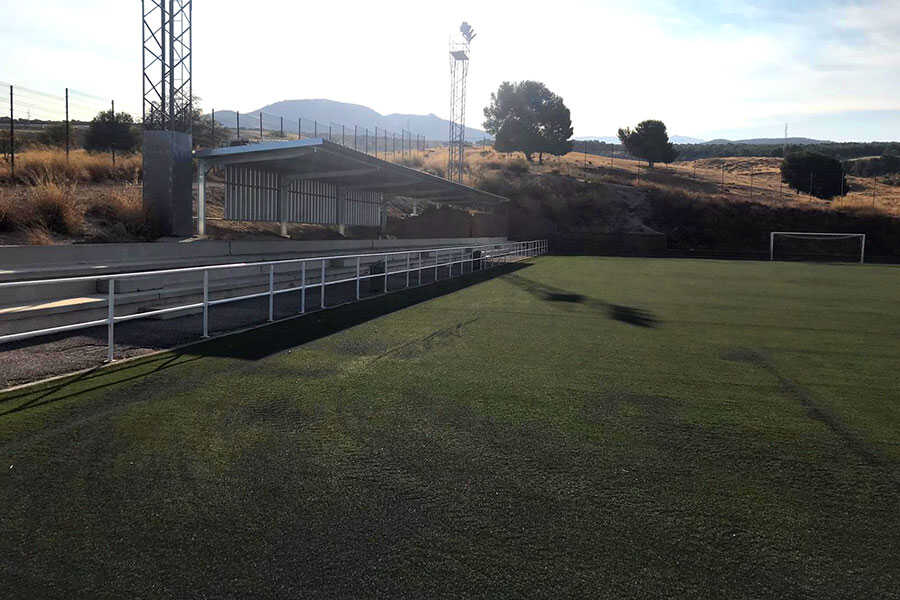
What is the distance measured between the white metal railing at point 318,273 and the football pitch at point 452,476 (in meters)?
0.60

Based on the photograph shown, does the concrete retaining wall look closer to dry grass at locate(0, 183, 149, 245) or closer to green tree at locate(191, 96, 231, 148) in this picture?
dry grass at locate(0, 183, 149, 245)

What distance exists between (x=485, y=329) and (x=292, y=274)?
8.21 m

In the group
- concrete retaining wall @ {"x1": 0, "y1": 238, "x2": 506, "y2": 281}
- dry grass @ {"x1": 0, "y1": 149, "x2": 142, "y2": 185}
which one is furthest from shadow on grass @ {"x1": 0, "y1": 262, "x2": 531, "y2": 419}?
dry grass @ {"x1": 0, "y1": 149, "x2": 142, "y2": 185}

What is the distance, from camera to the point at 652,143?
88.2 meters

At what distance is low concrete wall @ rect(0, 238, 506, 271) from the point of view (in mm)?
12047

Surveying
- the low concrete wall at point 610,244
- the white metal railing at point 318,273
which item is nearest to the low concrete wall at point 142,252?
the white metal railing at point 318,273

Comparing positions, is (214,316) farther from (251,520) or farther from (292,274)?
(251,520)

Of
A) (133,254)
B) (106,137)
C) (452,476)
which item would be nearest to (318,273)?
(133,254)

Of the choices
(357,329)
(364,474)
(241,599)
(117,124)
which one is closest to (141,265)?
(357,329)

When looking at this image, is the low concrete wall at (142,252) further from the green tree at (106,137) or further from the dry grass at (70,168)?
the green tree at (106,137)

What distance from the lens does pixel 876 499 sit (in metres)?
3.70

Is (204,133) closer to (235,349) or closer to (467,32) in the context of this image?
(467,32)

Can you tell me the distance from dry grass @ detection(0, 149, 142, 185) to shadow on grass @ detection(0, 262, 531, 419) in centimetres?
1297

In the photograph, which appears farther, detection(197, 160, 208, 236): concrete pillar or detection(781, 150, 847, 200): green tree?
detection(781, 150, 847, 200): green tree
